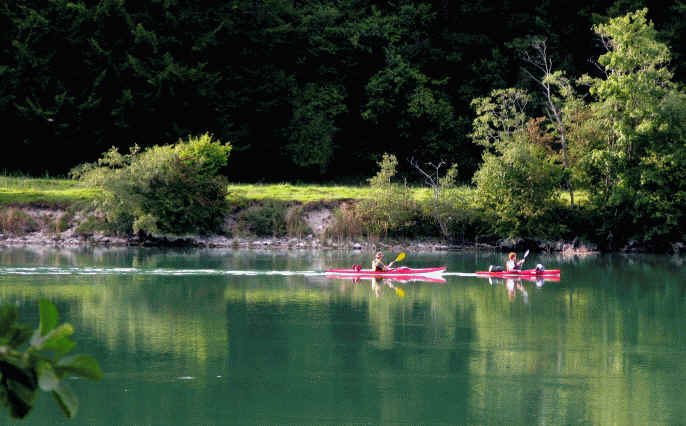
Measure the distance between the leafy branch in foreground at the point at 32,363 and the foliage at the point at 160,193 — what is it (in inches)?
1513

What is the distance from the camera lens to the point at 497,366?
51.8 feet

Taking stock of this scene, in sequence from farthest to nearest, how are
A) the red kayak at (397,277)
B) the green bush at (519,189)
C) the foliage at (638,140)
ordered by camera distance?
the green bush at (519,189) → the foliage at (638,140) → the red kayak at (397,277)

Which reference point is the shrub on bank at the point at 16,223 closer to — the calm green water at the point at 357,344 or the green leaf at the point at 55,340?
the calm green water at the point at 357,344

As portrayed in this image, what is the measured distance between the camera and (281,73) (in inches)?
2197

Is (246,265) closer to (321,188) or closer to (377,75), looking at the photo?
(321,188)

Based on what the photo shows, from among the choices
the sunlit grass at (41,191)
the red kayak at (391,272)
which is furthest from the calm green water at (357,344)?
the sunlit grass at (41,191)

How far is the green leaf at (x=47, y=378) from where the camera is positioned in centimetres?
254

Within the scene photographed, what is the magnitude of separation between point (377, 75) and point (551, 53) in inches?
415

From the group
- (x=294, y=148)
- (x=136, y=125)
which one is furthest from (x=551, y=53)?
(x=136, y=125)

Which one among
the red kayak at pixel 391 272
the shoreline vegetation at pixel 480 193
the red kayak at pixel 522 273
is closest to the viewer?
the red kayak at pixel 391 272

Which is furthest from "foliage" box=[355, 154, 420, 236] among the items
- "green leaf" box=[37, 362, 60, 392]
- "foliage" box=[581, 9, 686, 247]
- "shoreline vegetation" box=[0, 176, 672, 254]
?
"green leaf" box=[37, 362, 60, 392]

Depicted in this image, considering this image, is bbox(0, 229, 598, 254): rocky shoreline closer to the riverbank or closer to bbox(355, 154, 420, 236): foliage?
the riverbank

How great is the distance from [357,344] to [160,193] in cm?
Answer: 2570

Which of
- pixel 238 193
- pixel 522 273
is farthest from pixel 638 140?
pixel 238 193
